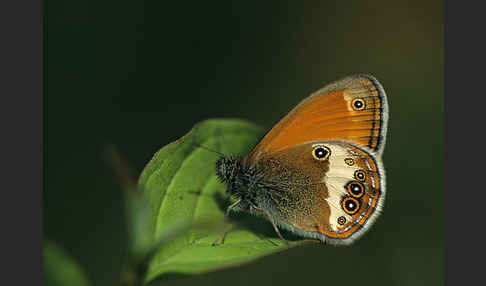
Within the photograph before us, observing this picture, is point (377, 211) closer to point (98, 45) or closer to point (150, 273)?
point (150, 273)

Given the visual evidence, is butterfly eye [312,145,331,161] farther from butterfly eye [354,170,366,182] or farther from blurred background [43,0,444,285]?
blurred background [43,0,444,285]

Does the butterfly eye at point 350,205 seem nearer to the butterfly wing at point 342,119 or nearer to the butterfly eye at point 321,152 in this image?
the butterfly eye at point 321,152

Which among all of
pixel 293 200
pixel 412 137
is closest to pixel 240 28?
pixel 412 137

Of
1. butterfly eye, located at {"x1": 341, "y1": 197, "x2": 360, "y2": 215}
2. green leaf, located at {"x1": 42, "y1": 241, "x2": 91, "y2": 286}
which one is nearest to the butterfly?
butterfly eye, located at {"x1": 341, "y1": 197, "x2": 360, "y2": 215}

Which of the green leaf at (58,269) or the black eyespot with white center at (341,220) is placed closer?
the green leaf at (58,269)

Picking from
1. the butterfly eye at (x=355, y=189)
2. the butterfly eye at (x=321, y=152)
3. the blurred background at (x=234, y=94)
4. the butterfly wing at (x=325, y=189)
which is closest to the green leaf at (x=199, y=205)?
the butterfly wing at (x=325, y=189)

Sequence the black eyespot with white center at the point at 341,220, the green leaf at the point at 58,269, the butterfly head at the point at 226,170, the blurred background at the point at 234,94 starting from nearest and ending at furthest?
the green leaf at the point at 58,269 < the black eyespot with white center at the point at 341,220 < the butterfly head at the point at 226,170 < the blurred background at the point at 234,94

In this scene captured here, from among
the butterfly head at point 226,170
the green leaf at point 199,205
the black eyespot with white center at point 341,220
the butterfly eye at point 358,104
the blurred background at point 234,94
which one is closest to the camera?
the green leaf at point 199,205
